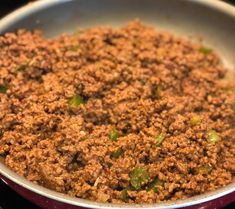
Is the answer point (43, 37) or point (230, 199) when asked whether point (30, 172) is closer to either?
point (230, 199)

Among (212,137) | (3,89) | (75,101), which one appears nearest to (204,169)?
(212,137)

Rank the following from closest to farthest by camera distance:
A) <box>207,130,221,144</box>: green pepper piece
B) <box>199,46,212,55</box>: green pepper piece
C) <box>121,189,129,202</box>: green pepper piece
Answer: <box>121,189,129,202</box>: green pepper piece → <box>207,130,221,144</box>: green pepper piece → <box>199,46,212,55</box>: green pepper piece

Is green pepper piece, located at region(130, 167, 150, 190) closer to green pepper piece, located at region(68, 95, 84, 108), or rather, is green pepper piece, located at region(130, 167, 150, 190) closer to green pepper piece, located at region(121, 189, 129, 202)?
green pepper piece, located at region(121, 189, 129, 202)

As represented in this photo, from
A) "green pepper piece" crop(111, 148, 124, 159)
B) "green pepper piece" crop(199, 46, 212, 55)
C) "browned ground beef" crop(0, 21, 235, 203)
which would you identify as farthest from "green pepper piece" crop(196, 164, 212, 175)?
"green pepper piece" crop(199, 46, 212, 55)

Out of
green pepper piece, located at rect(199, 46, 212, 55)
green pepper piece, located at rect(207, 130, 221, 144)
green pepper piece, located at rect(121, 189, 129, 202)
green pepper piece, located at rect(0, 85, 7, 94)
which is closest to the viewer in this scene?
green pepper piece, located at rect(121, 189, 129, 202)

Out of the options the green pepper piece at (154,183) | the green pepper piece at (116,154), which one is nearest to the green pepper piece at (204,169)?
the green pepper piece at (154,183)

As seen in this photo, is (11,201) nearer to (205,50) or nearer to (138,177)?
(138,177)

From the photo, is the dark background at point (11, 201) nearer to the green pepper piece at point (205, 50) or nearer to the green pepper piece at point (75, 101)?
the green pepper piece at point (75, 101)
